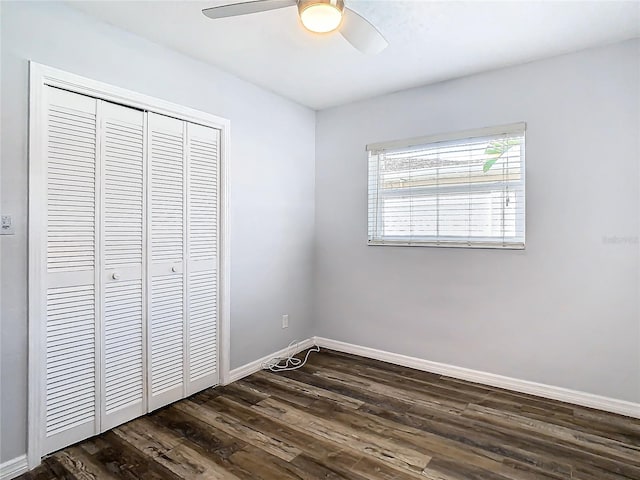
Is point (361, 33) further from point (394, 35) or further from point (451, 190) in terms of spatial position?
point (451, 190)

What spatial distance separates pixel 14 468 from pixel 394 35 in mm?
3204

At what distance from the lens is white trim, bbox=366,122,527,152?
2.84 m

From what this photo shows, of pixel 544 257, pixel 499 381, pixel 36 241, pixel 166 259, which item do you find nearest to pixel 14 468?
pixel 36 241

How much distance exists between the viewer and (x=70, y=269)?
213cm

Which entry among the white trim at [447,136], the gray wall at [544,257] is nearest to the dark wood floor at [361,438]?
the gray wall at [544,257]

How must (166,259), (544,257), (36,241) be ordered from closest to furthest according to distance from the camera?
(36,241) → (166,259) → (544,257)

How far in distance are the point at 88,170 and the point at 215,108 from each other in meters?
1.08

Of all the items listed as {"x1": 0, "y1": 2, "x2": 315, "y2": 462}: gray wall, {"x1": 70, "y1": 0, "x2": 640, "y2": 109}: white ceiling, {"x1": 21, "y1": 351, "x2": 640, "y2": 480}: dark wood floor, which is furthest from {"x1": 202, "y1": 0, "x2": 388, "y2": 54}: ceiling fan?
{"x1": 21, "y1": 351, "x2": 640, "y2": 480}: dark wood floor

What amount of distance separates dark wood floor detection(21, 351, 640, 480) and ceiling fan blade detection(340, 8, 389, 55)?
2196 mm

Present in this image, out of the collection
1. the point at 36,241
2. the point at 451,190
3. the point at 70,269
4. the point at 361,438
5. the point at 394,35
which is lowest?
the point at 361,438

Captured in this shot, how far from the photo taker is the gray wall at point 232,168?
189cm

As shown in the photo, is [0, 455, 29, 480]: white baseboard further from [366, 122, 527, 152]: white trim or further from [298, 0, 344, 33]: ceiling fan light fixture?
[366, 122, 527, 152]: white trim

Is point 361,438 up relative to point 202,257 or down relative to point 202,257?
down

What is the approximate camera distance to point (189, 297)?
277cm
